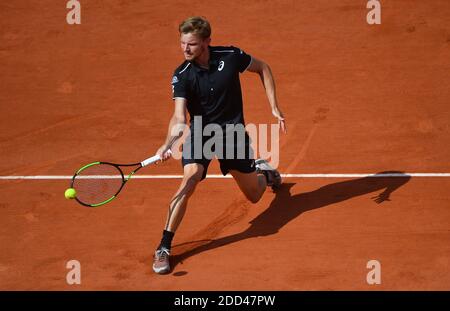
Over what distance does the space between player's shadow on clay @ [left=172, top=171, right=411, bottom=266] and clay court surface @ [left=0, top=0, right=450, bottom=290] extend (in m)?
0.02

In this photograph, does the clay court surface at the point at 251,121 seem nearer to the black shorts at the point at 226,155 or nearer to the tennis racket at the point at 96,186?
the tennis racket at the point at 96,186

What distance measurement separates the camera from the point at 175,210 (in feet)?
21.2

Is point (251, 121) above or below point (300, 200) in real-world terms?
above

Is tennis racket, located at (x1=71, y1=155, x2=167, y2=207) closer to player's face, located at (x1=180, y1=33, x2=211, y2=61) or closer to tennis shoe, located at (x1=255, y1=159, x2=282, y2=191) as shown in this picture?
player's face, located at (x1=180, y1=33, x2=211, y2=61)

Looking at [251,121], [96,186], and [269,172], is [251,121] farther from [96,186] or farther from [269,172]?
[96,186]

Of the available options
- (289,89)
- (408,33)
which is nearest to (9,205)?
(289,89)

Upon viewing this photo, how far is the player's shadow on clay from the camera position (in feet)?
23.1

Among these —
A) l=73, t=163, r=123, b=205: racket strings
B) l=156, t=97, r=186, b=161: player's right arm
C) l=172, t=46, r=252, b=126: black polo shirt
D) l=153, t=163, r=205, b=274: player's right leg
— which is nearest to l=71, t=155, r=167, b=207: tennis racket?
l=73, t=163, r=123, b=205: racket strings

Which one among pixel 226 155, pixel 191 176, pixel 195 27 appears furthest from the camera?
pixel 226 155

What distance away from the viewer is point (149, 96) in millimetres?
9648

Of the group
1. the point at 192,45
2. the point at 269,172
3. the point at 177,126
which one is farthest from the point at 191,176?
the point at 269,172

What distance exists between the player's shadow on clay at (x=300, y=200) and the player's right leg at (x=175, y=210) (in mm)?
439

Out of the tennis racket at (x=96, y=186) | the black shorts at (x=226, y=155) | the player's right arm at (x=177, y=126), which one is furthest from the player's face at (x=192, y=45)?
the tennis racket at (x=96, y=186)

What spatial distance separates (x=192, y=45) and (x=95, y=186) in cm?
195
